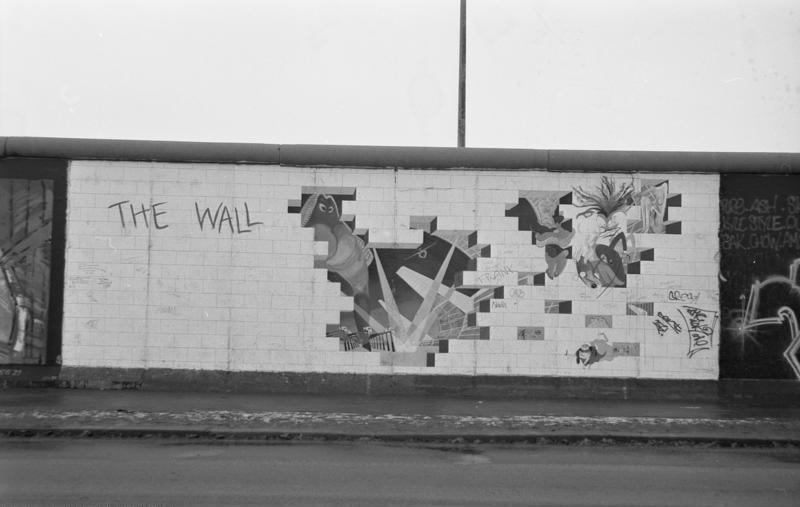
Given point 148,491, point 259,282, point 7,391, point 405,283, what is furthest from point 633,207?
point 7,391

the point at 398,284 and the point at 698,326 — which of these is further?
the point at 398,284

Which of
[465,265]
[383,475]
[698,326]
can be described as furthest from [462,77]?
[383,475]

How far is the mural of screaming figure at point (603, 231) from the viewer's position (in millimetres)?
13523

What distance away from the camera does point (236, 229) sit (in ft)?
44.6

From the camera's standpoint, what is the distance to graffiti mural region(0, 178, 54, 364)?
1359 cm

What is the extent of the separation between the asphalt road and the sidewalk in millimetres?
331

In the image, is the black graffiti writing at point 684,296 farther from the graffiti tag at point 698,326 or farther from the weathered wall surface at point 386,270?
the graffiti tag at point 698,326

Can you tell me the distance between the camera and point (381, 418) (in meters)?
11.1

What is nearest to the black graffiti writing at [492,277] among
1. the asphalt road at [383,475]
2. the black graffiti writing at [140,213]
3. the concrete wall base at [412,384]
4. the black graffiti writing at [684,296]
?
the concrete wall base at [412,384]

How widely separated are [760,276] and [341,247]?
22.0 feet

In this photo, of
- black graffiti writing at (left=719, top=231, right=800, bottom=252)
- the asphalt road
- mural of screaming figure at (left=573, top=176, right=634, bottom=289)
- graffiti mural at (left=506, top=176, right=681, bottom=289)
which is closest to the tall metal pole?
graffiti mural at (left=506, top=176, right=681, bottom=289)

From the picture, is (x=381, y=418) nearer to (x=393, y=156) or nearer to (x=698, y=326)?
(x=393, y=156)

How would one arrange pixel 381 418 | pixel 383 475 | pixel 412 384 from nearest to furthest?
pixel 383 475 < pixel 381 418 < pixel 412 384

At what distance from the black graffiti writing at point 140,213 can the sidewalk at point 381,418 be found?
269 centimetres
